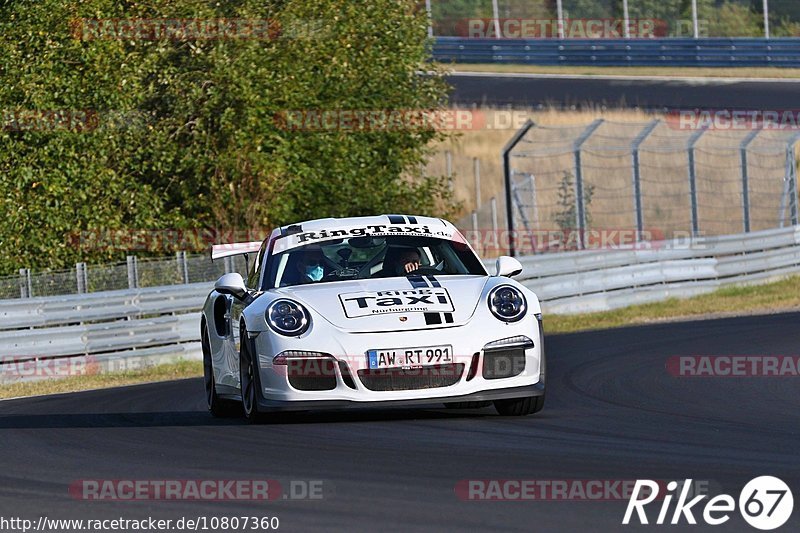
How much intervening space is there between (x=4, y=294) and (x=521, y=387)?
34.7 ft

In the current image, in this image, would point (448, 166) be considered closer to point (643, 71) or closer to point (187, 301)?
point (643, 71)

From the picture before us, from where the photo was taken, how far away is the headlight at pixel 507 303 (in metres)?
9.04

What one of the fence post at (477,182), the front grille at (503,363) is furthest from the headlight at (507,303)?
the fence post at (477,182)

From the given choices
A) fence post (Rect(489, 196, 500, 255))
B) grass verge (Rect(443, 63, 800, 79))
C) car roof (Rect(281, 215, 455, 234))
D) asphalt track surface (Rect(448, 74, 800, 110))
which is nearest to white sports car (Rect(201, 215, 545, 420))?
car roof (Rect(281, 215, 455, 234))

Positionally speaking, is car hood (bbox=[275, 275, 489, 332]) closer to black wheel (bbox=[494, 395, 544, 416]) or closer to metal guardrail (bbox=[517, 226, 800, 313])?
black wheel (bbox=[494, 395, 544, 416])

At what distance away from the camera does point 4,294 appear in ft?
59.5

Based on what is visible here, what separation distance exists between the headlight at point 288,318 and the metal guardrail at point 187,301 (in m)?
8.50

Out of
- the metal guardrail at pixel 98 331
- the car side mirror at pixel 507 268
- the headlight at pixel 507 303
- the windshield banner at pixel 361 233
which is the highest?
the windshield banner at pixel 361 233

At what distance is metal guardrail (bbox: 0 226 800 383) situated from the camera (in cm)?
1719

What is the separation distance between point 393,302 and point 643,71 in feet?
113

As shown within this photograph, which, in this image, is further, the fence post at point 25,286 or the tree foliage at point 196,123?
the tree foliage at point 196,123

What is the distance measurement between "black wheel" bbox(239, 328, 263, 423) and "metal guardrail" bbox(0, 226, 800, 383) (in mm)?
7920

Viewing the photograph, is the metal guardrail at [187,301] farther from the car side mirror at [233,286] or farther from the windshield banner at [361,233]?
the car side mirror at [233,286]

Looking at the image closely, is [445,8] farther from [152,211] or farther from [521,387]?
[521,387]
